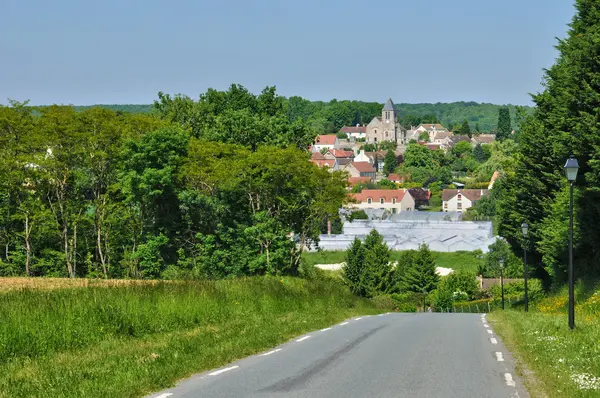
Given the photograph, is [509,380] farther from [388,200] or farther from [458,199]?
[458,199]

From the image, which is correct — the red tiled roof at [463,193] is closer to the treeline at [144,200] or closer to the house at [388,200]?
the house at [388,200]

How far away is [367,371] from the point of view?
1413cm

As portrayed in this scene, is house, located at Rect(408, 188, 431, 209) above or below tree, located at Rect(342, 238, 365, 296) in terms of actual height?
above

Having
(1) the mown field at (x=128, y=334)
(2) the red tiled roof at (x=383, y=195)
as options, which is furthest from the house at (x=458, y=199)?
(1) the mown field at (x=128, y=334)

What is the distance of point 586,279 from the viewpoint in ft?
130

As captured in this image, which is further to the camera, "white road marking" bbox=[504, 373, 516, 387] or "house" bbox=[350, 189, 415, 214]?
"house" bbox=[350, 189, 415, 214]

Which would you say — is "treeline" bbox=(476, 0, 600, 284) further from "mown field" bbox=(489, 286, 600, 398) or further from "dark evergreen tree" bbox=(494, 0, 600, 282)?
"mown field" bbox=(489, 286, 600, 398)

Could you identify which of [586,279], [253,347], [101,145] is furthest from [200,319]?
[101,145]

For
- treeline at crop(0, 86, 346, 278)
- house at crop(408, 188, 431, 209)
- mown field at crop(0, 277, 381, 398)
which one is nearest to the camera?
mown field at crop(0, 277, 381, 398)

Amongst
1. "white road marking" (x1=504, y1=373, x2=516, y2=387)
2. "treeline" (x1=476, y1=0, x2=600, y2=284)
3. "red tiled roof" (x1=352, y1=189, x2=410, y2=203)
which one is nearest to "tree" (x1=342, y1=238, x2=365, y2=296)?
"treeline" (x1=476, y1=0, x2=600, y2=284)

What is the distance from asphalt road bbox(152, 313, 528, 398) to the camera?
12.1m

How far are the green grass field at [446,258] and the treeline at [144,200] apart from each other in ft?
168

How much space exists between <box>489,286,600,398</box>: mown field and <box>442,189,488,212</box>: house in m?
162

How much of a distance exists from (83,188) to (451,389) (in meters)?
53.2
